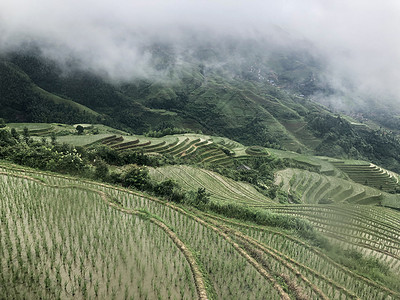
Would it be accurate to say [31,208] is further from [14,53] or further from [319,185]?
[14,53]

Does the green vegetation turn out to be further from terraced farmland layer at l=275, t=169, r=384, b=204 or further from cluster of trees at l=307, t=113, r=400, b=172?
cluster of trees at l=307, t=113, r=400, b=172

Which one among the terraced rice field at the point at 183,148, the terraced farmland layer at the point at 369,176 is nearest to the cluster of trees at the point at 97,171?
the terraced rice field at the point at 183,148

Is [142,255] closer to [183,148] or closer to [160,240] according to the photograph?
[160,240]

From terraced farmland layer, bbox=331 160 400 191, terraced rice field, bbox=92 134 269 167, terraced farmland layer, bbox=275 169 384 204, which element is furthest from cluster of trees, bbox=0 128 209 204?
terraced farmland layer, bbox=331 160 400 191

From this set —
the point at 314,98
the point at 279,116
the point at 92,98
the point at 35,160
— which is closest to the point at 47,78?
the point at 92,98

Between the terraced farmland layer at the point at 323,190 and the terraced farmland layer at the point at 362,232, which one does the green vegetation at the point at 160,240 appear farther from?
the terraced farmland layer at the point at 323,190

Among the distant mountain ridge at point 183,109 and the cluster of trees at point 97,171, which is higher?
the distant mountain ridge at point 183,109

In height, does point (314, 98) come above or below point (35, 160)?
above
